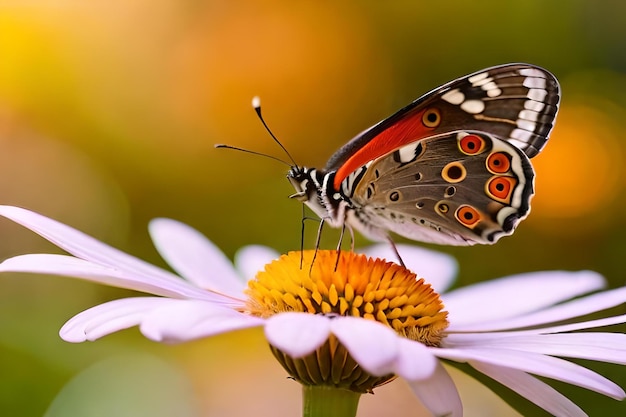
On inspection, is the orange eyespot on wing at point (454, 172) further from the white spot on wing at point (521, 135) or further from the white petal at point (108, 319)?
the white petal at point (108, 319)

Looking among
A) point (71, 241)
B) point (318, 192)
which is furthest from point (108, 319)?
point (318, 192)

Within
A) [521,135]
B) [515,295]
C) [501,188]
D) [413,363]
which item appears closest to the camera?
[413,363]

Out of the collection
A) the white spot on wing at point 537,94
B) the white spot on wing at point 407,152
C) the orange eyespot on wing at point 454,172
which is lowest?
the orange eyespot on wing at point 454,172

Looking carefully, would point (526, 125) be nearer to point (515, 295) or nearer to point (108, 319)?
point (515, 295)

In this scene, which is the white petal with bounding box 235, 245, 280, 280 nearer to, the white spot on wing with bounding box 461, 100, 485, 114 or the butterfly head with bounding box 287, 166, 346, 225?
the butterfly head with bounding box 287, 166, 346, 225

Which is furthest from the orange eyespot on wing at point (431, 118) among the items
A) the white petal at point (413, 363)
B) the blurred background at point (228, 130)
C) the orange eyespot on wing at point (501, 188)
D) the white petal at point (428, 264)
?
the blurred background at point (228, 130)

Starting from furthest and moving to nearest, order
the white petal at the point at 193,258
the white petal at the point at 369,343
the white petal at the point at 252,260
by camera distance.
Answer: the white petal at the point at 252,260 < the white petal at the point at 193,258 < the white petal at the point at 369,343

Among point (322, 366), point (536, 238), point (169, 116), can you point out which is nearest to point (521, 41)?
point (536, 238)

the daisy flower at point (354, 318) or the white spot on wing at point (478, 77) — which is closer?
the daisy flower at point (354, 318)
